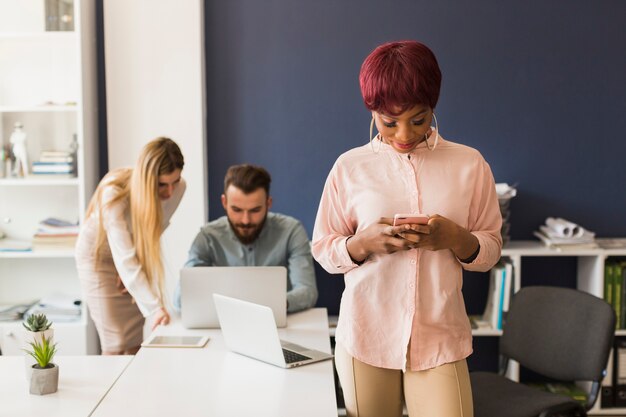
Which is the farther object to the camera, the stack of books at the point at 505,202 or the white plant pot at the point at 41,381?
the stack of books at the point at 505,202

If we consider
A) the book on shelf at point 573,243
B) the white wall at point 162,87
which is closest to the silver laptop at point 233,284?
the white wall at point 162,87

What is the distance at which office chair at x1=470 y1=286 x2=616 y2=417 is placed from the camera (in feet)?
9.16

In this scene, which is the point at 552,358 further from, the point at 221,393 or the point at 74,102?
the point at 74,102

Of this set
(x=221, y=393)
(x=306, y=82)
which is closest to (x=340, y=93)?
(x=306, y=82)

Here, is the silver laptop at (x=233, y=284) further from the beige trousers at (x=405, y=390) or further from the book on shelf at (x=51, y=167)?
the book on shelf at (x=51, y=167)

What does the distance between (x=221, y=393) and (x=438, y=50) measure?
8.74ft

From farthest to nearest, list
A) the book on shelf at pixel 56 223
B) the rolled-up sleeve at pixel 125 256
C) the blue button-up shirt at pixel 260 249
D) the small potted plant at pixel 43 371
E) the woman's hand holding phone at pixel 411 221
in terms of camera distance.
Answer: the book on shelf at pixel 56 223 → the blue button-up shirt at pixel 260 249 → the rolled-up sleeve at pixel 125 256 → the small potted plant at pixel 43 371 → the woman's hand holding phone at pixel 411 221

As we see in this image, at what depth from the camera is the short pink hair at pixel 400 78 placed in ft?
5.92

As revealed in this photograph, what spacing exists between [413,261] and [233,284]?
1.04 metres

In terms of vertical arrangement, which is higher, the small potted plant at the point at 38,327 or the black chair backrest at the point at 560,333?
the small potted plant at the point at 38,327

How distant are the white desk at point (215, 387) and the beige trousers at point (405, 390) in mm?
131

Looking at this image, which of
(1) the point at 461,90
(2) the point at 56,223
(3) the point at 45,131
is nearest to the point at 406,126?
(1) the point at 461,90

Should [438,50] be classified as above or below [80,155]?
above

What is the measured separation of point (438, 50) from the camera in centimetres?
425
